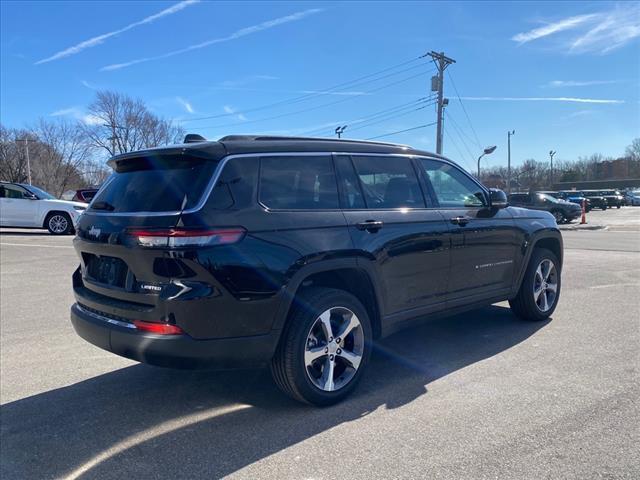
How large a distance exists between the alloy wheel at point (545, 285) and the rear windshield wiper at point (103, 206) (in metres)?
4.32

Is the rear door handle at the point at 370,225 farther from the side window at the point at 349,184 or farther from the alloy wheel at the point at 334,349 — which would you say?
the alloy wheel at the point at 334,349

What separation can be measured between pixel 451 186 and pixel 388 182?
88cm

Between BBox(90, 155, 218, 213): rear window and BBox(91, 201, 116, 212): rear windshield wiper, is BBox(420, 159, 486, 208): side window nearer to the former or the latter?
BBox(90, 155, 218, 213): rear window

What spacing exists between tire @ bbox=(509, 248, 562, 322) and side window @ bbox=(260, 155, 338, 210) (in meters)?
2.84

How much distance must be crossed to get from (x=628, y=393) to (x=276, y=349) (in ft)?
8.40

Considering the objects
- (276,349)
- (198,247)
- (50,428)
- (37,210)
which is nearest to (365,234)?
(276,349)

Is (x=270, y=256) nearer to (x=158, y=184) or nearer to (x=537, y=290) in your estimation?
(x=158, y=184)

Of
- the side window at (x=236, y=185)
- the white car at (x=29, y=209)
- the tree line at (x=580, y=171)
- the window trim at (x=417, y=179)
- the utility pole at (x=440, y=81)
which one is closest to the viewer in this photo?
the side window at (x=236, y=185)

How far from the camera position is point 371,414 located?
3.51 m

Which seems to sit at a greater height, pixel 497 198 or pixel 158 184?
pixel 158 184

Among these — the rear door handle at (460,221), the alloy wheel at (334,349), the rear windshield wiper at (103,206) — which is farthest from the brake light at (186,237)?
the rear door handle at (460,221)

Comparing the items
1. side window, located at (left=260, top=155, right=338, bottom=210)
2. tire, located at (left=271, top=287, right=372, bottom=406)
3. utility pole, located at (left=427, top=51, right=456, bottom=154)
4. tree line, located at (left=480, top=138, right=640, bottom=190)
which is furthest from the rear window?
tree line, located at (left=480, top=138, right=640, bottom=190)

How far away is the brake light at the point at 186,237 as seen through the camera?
3.02 metres

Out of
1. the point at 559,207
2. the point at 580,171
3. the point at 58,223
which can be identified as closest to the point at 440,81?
the point at 559,207
